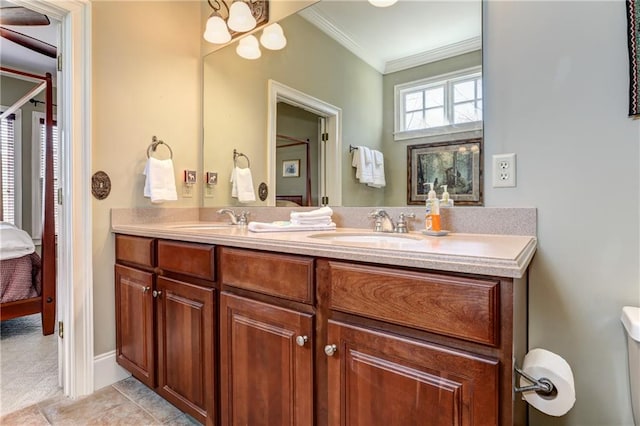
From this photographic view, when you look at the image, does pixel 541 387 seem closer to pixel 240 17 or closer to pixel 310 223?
pixel 310 223

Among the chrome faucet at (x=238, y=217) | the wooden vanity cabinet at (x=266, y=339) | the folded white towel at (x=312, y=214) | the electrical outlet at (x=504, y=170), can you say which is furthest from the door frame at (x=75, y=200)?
the electrical outlet at (x=504, y=170)

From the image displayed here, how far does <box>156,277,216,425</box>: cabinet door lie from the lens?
129cm

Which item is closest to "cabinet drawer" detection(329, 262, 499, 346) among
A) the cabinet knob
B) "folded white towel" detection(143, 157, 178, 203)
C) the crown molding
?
the cabinet knob

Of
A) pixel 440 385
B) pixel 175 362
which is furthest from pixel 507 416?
pixel 175 362

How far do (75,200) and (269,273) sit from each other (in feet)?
4.11

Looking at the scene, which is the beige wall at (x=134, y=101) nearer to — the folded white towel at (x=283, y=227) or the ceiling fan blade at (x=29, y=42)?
the folded white towel at (x=283, y=227)

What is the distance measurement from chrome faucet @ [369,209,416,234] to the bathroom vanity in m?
0.08

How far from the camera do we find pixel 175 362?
1.45 meters

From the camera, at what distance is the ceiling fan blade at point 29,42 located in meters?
2.61

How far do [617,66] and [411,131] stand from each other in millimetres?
688

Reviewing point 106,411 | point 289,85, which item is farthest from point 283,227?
point 106,411

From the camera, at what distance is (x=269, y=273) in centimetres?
109

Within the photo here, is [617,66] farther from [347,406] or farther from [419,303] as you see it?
[347,406]

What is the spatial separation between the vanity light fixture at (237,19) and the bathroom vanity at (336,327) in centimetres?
123
